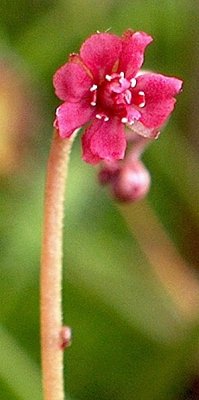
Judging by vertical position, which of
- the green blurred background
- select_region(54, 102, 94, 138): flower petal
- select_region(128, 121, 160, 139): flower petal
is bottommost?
the green blurred background

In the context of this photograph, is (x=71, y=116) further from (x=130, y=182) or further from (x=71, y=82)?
(x=130, y=182)

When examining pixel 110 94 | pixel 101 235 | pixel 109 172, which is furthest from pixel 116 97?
pixel 101 235

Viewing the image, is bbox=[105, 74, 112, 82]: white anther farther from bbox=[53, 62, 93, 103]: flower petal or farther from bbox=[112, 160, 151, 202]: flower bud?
bbox=[112, 160, 151, 202]: flower bud

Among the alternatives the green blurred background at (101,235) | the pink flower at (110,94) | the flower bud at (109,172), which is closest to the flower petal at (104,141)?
the pink flower at (110,94)

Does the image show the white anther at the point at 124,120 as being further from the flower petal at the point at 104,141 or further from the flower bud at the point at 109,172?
the flower bud at the point at 109,172

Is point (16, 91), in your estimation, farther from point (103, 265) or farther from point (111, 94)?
point (111, 94)

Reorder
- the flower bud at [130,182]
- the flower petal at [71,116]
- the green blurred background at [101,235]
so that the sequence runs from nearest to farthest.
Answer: the flower petal at [71,116]
the flower bud at [130,182]
the green blurred background at [101,235]

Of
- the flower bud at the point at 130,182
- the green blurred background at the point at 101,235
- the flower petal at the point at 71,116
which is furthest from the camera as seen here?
the green blurred background at the point at 101,235

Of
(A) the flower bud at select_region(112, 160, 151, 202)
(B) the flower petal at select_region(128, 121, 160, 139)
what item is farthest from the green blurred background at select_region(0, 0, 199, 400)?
(B) the flower petal at select_region(128, 121, 160, 139)
